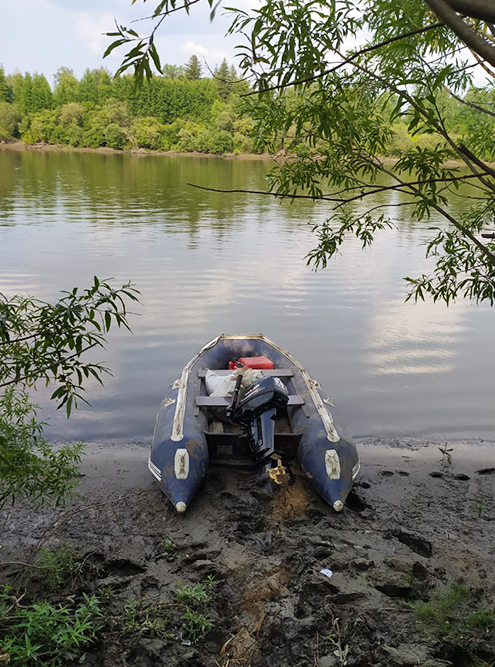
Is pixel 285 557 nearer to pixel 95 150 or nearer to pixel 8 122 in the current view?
pixel 95 150

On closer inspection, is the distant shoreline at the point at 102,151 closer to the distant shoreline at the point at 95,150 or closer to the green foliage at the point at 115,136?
the distant shoreline at the point at 95,150

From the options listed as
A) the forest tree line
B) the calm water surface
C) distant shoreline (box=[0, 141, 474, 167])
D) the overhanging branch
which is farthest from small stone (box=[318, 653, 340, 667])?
distant shoreline (box=[0, 141, 474, 167])

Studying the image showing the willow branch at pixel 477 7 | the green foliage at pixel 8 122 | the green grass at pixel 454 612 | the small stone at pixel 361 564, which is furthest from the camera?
the green foliage at pixel 8 122

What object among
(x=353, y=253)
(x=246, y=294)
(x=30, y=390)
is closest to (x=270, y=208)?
(x=353, y=253)

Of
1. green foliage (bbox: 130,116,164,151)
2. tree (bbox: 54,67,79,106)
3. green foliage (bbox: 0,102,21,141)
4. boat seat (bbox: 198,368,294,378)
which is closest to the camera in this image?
boat seat (bbox: 198,368,294,378)

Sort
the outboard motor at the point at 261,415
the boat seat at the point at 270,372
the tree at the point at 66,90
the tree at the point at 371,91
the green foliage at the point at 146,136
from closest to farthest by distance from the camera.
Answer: the tree at the point at 371,91, the outboard motor at the point at 261,415, the boat seat at the point at 270,372, the green foliage at the point at 146,136, the tree at the point at 66,90

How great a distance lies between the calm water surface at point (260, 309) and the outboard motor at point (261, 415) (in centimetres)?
167

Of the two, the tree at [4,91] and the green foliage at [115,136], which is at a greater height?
the tree at [4,91]

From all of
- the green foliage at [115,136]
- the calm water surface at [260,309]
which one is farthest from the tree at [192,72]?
the calm water surface at [260,309]

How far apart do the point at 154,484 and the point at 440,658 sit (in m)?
3.30

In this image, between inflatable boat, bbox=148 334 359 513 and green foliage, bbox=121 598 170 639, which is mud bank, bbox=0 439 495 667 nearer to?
green foliage, bbox=121 598 170 639

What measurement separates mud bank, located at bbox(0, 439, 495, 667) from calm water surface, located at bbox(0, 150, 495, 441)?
1679mm

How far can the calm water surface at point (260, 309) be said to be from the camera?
811cm

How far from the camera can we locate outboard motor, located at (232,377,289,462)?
524 cm
